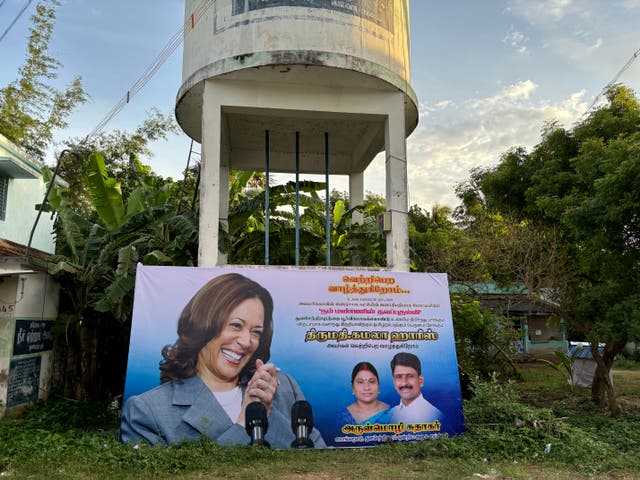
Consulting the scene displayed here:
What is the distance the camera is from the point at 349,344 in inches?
306

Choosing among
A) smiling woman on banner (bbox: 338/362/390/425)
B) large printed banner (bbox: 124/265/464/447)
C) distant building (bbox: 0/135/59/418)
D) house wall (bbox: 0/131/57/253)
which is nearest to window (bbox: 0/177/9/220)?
house wall (bbox: 0/131/57/253)

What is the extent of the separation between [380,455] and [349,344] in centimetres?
160

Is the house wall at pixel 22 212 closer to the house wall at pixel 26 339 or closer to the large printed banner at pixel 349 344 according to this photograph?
the house wall at pixel 26 339

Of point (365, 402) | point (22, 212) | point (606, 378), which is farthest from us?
point (22, 212)

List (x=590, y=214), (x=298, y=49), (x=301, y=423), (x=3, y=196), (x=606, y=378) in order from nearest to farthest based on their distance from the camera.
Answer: (x=301, y=423), (x=298, y=49), (x=590, y=214), (x=606, y=378), (x=3, y=196)

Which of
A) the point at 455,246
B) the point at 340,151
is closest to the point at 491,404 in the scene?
the point at 455,246

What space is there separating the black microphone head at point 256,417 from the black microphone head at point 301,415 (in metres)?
0.38

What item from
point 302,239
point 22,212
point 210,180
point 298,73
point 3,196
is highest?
point 298,73

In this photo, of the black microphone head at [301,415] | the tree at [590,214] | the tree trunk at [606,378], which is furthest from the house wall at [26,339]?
the tree trunk at [606,378]

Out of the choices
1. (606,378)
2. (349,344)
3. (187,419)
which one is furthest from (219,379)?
(606,378)

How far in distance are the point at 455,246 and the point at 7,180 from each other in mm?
10762

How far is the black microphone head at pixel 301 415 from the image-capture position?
7219 mm

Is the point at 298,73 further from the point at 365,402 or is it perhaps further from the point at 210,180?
the point at 365,402

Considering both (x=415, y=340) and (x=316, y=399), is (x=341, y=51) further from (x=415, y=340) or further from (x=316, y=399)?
(x=316, y=399)
